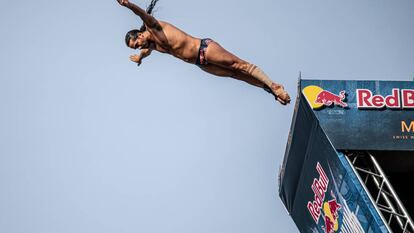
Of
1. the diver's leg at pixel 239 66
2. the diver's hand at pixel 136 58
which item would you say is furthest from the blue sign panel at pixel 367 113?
the diver's hand at pixel 136 58

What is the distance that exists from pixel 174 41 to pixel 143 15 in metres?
0.92

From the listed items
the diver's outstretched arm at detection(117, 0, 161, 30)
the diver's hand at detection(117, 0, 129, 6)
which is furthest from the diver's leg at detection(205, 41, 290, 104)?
the diver's hand at detection(117, 0, 129, 6)

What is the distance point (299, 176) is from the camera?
2766 cm

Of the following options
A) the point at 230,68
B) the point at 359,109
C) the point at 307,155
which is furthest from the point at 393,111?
the point at 230,68

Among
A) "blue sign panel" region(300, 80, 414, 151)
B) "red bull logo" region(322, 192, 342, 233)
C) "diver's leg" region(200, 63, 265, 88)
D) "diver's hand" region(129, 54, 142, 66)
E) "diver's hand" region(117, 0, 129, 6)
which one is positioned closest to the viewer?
"diver's hand" region(117, 0, 129, 6)

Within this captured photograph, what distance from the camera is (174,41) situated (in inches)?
693

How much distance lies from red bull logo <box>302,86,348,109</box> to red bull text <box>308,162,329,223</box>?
70.1 inches

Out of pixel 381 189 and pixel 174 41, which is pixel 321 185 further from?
pixel 174 41

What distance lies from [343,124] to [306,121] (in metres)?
1.12

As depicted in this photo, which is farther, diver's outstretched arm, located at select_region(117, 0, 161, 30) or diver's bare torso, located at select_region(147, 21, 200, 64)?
diver's bare torso, located at select_region(147, 21, 200, 64)

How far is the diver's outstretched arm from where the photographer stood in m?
16.2

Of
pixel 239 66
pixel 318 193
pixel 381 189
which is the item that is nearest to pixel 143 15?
pixel 239 66

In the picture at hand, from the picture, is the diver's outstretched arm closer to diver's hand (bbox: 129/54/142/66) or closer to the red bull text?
diver's hand (bbox: 129/54/142/66)

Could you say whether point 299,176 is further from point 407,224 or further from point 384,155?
point 407,224
